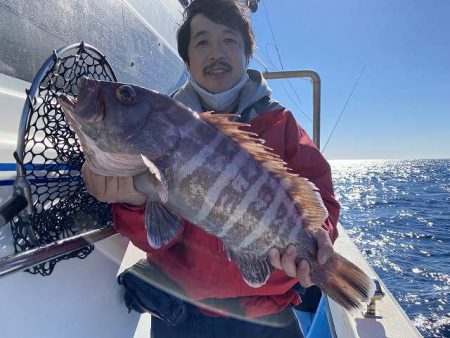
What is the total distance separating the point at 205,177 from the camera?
1.85 metres

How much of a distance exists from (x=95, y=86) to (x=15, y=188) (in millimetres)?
605

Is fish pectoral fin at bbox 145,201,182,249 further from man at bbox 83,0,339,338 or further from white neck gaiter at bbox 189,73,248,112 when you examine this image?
white neck gaiter at bbox 189,73,248,112

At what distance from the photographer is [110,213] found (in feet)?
8.26

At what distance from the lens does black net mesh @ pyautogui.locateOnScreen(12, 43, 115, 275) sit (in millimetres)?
1811

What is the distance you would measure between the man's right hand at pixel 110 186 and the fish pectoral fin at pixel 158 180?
18 cm

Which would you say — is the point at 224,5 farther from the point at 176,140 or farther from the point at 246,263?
the point at 246,263

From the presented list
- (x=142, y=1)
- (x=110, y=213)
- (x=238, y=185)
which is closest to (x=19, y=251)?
(x=110, y=213)

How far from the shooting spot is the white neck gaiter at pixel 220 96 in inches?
106

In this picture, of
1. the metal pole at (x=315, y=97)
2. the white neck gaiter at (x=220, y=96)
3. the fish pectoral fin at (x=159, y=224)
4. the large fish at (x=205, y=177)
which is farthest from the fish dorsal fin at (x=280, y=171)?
the metal pole at (x=315, y=97)

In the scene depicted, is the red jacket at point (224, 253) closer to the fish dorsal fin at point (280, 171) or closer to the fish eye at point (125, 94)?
the fish dorsal fin at point (280, 171)

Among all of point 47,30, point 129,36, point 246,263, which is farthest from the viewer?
point 129,36

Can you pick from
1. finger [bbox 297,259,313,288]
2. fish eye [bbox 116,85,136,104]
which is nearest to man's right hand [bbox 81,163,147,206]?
fish eye [bbox 116,85,136,104]

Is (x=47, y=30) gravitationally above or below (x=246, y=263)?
above

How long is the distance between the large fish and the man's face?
0.83 m
